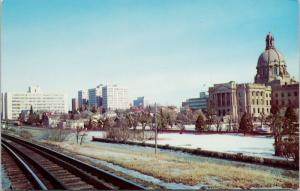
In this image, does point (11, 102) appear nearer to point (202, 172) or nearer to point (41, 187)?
point (41, 187)

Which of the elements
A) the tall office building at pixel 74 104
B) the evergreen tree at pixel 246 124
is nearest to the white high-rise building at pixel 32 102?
the tall office building at pixel 74 104

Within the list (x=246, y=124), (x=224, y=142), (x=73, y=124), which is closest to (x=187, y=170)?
(x=224, y=142)

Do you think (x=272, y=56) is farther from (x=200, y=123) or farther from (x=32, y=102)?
(x=32, y=102)

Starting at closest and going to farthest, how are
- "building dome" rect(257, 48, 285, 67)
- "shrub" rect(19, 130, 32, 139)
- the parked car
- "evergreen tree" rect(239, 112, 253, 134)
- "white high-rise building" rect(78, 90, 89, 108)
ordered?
"building dome" rect(257, 48, 285, 67)
"white high-rise building" rect(78, 90, 89, 108)
the parked car
"shrub" rect(19, 130, 32, 139)
"evergreen tree" rect(239, 112, 253, 134)

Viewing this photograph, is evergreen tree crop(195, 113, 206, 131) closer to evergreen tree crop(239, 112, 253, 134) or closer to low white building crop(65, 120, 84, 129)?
evergreen tree crop(239, 112, 253, 134)

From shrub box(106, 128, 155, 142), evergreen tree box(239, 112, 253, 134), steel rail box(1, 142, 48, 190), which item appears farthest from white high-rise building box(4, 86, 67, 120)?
evergreen tree box(239, 112, 253, 134)

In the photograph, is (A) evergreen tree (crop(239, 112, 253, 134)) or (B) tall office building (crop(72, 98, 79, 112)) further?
(A) evergreen tree (crop(239, 112, 253, 134))
